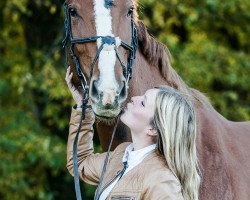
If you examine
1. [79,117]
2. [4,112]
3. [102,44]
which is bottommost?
[4,112]

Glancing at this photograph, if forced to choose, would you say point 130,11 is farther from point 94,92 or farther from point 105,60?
point 94,92

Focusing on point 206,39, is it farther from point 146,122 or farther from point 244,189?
point 146,122

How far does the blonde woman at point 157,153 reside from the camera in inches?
134

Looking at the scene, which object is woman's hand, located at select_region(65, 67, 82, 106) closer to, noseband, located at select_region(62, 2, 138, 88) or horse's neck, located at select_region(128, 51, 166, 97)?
noseband, located at select_region(62, 2, 138, 88)

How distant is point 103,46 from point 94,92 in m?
0.31

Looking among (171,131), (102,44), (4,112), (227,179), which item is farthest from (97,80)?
(4,112)

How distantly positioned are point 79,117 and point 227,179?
0.96 m

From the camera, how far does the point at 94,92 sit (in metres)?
3.90

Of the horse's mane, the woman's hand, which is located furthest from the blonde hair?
the horse's mane

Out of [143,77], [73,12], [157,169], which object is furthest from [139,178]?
[73,12]

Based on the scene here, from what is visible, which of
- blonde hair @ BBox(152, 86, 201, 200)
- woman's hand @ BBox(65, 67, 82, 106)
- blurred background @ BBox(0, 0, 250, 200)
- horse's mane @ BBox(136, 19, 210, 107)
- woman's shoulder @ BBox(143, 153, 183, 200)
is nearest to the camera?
woman's shoulder @ BBox(143, 153, 183, 200)

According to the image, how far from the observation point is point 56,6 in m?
9.00

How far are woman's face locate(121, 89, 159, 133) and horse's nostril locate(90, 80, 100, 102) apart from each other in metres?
0.26

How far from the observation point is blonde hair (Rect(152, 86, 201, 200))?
3.49 meters
